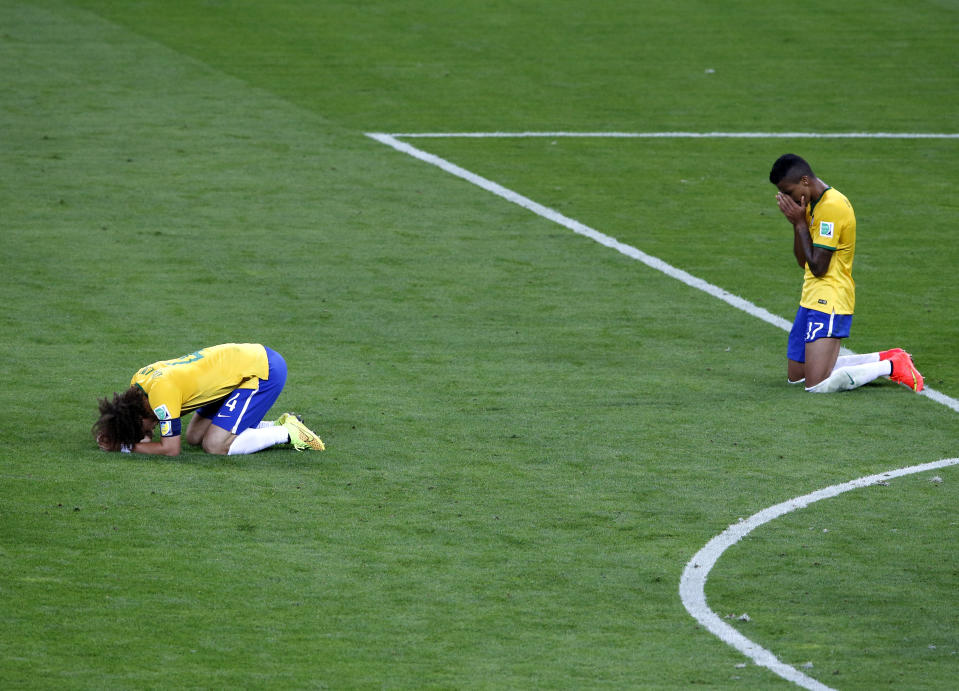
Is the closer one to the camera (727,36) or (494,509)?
(494,509)

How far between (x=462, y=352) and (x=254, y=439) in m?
3.44

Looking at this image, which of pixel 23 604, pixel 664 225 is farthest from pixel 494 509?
pixel 664 225

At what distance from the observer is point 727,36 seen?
29.9 meters

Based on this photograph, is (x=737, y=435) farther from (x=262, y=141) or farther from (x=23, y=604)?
(x=262, y=141)

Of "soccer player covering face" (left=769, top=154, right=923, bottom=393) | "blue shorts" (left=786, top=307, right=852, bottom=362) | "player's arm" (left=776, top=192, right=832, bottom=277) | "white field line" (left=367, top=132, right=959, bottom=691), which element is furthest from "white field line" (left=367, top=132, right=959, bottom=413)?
"player's arm" (left=776, top=192, right=832, bottom=277)

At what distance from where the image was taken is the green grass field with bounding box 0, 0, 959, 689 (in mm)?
7781

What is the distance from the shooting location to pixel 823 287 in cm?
1248

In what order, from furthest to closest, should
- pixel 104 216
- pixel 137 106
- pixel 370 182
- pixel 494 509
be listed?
pixel 137 106 < pixel 370 182 < pixel 104 216 < pixel 494 509

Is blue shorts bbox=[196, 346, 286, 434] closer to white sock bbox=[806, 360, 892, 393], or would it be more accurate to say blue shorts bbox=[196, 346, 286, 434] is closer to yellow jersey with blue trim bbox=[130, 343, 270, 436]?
yellow jersey with blue trim bbox=[130, 343, 270, 436]

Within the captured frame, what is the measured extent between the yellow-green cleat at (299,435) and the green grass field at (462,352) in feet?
0.38

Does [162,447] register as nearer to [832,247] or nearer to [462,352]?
[462,352]

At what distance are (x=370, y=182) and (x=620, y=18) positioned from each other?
40.7ft

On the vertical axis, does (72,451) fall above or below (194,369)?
below

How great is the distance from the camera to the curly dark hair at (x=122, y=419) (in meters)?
10.0
